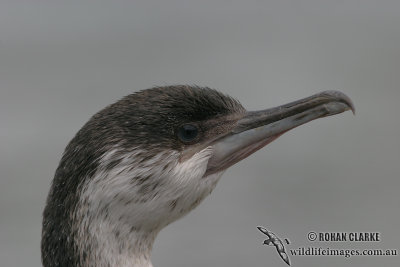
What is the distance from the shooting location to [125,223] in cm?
555

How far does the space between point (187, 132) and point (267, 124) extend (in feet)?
1.55

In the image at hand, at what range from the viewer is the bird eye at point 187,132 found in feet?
18.9

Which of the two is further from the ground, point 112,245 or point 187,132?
point 187,132

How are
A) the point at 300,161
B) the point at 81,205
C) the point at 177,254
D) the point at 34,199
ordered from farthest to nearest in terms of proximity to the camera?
the point at 300,161 → the point at 34,199 → the point at 177,254 → the point at 81,205

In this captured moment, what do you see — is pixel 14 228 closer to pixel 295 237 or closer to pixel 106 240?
pixel 295 237

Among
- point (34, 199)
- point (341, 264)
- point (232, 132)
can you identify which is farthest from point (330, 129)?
point (232, 132)

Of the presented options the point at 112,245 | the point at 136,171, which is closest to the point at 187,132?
the point at 136,171

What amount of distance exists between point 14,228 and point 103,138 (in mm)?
7053

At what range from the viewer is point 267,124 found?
19.5 feet

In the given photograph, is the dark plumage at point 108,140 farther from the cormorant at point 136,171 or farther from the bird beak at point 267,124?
the bird beak at point 267,124

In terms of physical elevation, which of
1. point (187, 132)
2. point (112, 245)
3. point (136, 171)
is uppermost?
point (187, 132)

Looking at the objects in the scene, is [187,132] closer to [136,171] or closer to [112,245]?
[136,171]

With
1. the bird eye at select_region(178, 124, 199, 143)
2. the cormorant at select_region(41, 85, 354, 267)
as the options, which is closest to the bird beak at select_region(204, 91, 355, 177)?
the cormorant at select_region(41, 85, 354, 267)

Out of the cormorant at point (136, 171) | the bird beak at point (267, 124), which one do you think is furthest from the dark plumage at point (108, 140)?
the bird beak at point (267, 124)
